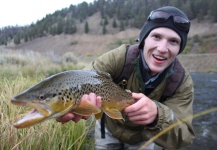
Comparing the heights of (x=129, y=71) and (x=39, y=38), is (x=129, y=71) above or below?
above

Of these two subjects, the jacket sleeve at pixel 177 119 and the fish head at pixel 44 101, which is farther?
the jacket sleeve at pixel 177 119

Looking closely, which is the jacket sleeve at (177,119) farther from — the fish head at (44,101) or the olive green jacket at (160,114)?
the fish head at (44,101)

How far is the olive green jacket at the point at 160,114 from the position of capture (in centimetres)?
213

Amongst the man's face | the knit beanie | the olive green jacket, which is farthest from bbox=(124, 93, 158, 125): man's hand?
the knit beanie

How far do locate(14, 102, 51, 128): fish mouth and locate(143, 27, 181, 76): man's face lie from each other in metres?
1.26

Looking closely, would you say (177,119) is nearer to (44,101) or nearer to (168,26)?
(168,26)

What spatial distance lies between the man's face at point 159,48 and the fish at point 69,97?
19.5 inches

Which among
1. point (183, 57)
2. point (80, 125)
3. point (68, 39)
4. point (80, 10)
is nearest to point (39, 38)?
point (68, 39)

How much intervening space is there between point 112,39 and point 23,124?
6432cm

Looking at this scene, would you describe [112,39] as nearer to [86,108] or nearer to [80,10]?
[80,10]

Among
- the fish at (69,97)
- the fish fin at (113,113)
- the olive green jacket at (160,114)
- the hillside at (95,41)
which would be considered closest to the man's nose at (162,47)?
the olive green jacket at (160,114)

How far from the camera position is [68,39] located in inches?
2783

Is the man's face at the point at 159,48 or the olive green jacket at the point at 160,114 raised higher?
the man's face at the point at 159,48

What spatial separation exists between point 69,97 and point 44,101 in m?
0.20
